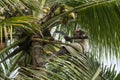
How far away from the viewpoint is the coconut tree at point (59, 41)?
2.73 meters

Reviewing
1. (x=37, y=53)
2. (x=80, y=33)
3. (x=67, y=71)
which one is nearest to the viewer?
(x=67, y=71)

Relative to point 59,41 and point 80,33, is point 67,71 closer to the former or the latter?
point 59,41

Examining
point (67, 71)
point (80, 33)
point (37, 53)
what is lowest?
point (67, 71)

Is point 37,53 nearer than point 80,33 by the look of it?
Yes

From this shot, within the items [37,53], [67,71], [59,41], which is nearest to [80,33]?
[59,41]

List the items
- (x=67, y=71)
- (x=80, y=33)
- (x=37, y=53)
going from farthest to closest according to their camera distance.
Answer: (x=80, y=33)
(x=37, y=53)
(x=67, y=71)

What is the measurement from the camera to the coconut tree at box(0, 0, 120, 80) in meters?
2.73

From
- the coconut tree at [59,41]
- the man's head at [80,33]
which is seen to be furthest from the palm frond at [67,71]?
the man's head at [80,33]

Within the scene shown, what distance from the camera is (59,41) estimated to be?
309cm

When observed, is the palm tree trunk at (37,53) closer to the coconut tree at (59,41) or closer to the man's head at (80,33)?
the coconut tree at (59,41)

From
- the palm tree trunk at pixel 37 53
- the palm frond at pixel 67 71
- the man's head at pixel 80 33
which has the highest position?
the man's head at pixel 80 33

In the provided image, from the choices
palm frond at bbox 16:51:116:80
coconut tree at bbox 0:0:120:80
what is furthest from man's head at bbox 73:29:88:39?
palm frond at bbox 16:51:116:80

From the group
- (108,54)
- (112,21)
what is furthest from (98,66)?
(112,21)

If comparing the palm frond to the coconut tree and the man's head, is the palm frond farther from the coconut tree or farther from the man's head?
the man's head
